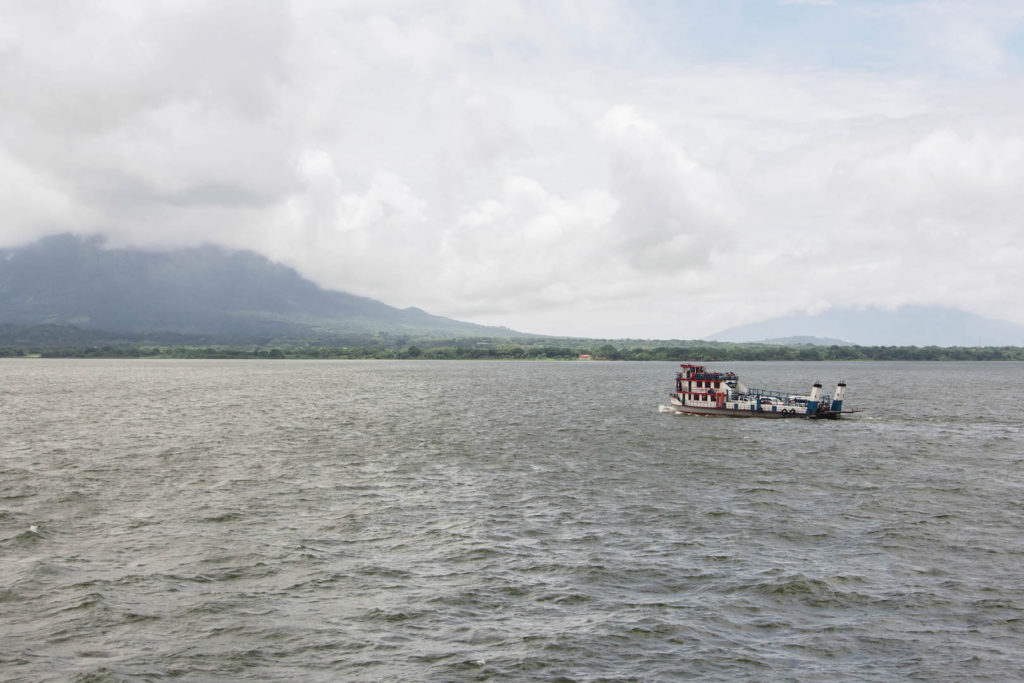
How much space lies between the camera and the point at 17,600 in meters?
27.9

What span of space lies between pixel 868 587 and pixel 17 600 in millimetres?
33592

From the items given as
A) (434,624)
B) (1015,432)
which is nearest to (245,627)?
(434,624)

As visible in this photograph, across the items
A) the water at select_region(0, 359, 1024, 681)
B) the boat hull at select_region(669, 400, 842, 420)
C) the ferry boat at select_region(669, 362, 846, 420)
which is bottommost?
the water at select_region(0, 359, 1024, 681)

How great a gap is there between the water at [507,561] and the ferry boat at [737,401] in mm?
28476

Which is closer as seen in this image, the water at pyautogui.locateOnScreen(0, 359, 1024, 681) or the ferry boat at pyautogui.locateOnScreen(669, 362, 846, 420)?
the water at pyautogui.locateOnScreen(0, 359, 1024, 681)

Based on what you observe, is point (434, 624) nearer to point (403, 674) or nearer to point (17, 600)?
point (403, 674)

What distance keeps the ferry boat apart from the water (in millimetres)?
28476

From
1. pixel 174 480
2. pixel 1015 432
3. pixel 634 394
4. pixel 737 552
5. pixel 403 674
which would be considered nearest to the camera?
pixel 403 674

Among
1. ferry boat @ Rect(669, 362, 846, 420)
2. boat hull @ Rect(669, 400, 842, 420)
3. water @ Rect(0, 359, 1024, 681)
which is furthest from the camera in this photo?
ferry boat @ Rect(669, 362, 846, 420)

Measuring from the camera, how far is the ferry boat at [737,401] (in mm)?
101625

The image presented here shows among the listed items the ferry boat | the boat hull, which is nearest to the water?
the boat hull

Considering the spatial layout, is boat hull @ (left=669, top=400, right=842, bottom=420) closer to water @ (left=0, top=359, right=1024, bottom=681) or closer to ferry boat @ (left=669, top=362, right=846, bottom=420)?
ferry boat @ (left=669, top=362, right=846, bottom=420)

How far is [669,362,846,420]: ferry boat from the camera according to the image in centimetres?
10162

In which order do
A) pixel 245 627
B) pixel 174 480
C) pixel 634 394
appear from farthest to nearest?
1. pixel 634 394
2. pixel 174 480
3. pixel 245 627
